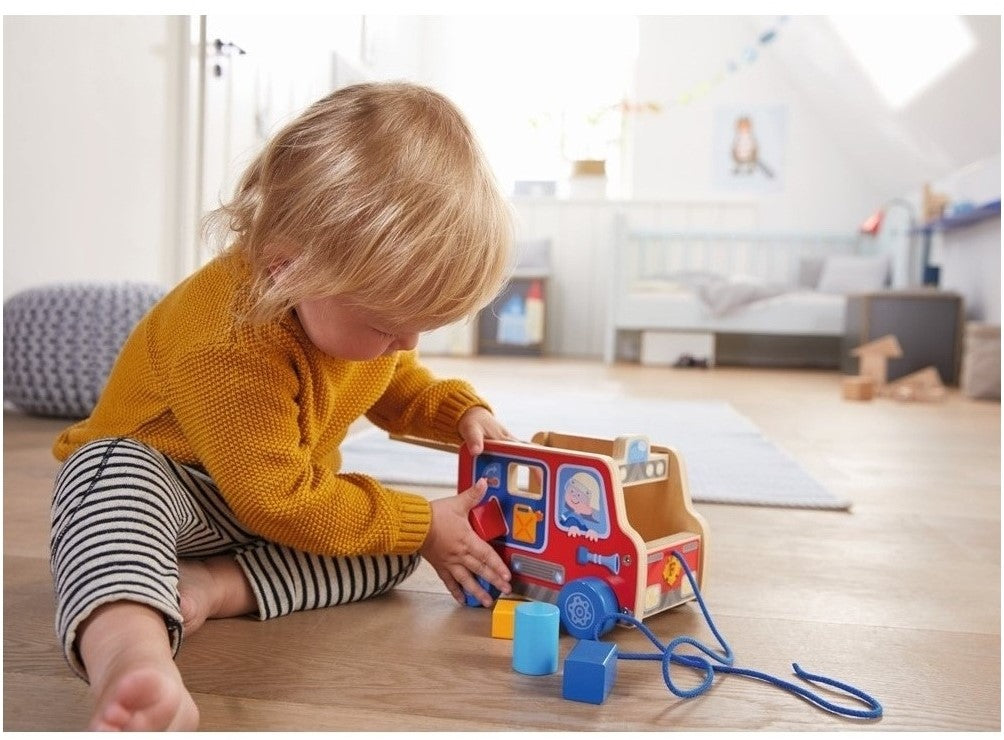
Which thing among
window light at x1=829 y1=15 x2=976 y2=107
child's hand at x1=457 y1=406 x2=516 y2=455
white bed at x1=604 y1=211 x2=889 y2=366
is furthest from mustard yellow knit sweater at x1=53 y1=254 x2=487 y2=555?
white bed at x1=604 y1=211 x2=889 y2=366

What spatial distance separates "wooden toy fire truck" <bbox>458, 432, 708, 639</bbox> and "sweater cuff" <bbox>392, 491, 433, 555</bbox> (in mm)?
53

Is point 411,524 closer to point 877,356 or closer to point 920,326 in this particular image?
point 877,356

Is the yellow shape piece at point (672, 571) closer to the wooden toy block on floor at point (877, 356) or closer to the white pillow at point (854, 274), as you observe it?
the wooden toy block on floor at point (877, 356)

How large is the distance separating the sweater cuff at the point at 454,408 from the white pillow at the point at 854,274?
3326 millimetres

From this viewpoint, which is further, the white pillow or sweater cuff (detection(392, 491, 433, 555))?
the white pillow

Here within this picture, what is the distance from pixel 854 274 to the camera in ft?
12.8

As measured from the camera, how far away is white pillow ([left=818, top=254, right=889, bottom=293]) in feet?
12.7

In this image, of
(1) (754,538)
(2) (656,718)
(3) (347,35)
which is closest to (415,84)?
(2) (656,718)

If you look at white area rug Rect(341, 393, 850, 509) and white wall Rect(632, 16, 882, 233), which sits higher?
white wall Rect(632, 16, 882, 233)

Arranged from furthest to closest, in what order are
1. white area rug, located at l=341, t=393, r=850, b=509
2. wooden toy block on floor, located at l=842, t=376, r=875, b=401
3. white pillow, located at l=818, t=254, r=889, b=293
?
white pillow, located at l=818, t=254, r=889, b=293, wooden toy block on floor, located at l=842, t=376, r=875, b=401, white area rug, located at l=341, t=393, r=850, b=509

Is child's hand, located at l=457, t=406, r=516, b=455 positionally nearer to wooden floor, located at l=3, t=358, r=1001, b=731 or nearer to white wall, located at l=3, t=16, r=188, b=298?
wooden floor, located at l=3, t=358, r=1001, b=731

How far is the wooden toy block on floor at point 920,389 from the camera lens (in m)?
2.69

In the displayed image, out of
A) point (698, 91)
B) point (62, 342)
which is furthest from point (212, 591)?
point (698, 91)

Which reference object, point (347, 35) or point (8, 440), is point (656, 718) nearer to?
point (8, 440)
